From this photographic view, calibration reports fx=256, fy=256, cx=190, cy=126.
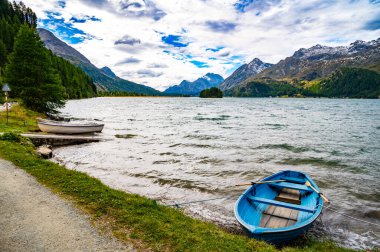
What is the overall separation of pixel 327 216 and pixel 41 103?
4393cm

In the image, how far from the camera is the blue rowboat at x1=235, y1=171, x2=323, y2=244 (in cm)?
859

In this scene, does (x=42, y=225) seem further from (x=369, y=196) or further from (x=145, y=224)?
(x=369, y=196)

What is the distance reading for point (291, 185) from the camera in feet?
43.4

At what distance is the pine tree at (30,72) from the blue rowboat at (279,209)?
3922 cm

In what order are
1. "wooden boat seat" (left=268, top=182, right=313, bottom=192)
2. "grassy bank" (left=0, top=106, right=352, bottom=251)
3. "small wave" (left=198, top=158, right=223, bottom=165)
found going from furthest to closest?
1. "small wave" (left=198, top=158, right=223, bottom=165)
2. "wooden boat seat" (left=268, top=182, right=313, bottom=192)
3. "grassy bank" (left=0, top=106, right=352, bottom=251)

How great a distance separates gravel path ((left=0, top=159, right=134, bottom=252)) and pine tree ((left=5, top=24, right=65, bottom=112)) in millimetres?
34524

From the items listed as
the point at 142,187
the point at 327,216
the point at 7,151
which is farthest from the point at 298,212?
the point at 7,151

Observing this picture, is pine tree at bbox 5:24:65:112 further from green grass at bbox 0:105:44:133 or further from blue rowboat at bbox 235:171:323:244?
blue rowboat at bbox 235:171:323:244

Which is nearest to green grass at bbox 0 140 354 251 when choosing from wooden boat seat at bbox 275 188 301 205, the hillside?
wooden boat seat at bbox 275 188 301 205

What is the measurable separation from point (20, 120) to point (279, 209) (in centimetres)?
3530

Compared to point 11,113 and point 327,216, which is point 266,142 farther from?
point 11,113

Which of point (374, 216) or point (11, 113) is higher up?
point (11, 113)

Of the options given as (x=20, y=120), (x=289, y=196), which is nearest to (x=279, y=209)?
(x=289, y=196)

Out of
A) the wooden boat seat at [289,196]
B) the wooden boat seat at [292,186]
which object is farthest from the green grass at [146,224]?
the wooden boat seat at [292,186]
